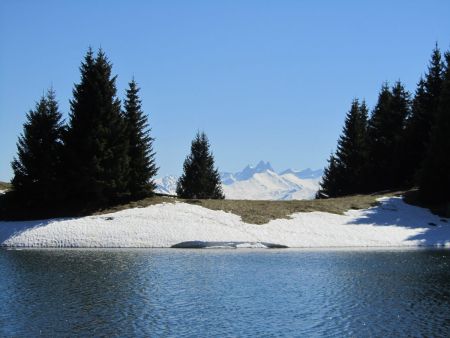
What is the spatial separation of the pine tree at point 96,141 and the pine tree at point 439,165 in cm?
3049

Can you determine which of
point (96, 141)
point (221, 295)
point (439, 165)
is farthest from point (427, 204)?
point (221, 295)

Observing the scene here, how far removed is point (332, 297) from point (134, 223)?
83.4ft

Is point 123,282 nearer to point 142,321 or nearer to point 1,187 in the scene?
point 142,321

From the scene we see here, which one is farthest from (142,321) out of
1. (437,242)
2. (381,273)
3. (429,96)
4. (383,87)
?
(383,87)

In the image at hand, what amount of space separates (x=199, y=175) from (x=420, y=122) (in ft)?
111

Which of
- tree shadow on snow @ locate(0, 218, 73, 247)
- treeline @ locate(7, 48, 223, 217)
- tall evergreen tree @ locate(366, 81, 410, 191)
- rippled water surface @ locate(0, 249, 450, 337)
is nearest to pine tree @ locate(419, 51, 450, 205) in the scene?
tall evergreen tree @ locate(366, 81, 410, 191)

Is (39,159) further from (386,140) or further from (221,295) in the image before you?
(386,140)

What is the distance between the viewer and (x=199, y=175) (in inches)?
3172

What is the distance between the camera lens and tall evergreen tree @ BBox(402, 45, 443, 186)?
63.1 meters

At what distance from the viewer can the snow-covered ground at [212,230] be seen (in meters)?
41.3

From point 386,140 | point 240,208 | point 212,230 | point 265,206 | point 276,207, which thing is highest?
point 386,140

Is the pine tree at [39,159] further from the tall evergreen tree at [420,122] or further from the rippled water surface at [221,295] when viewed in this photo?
the tall evergreen tree at [420,122]

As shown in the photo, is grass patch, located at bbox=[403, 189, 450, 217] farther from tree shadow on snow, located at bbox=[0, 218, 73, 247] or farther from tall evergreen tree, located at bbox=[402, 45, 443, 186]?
tree shadow on snow, located at bbox=[0, 218, 73, 247]

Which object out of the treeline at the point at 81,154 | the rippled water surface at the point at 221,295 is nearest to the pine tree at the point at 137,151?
the treeline at the point at 81,154
